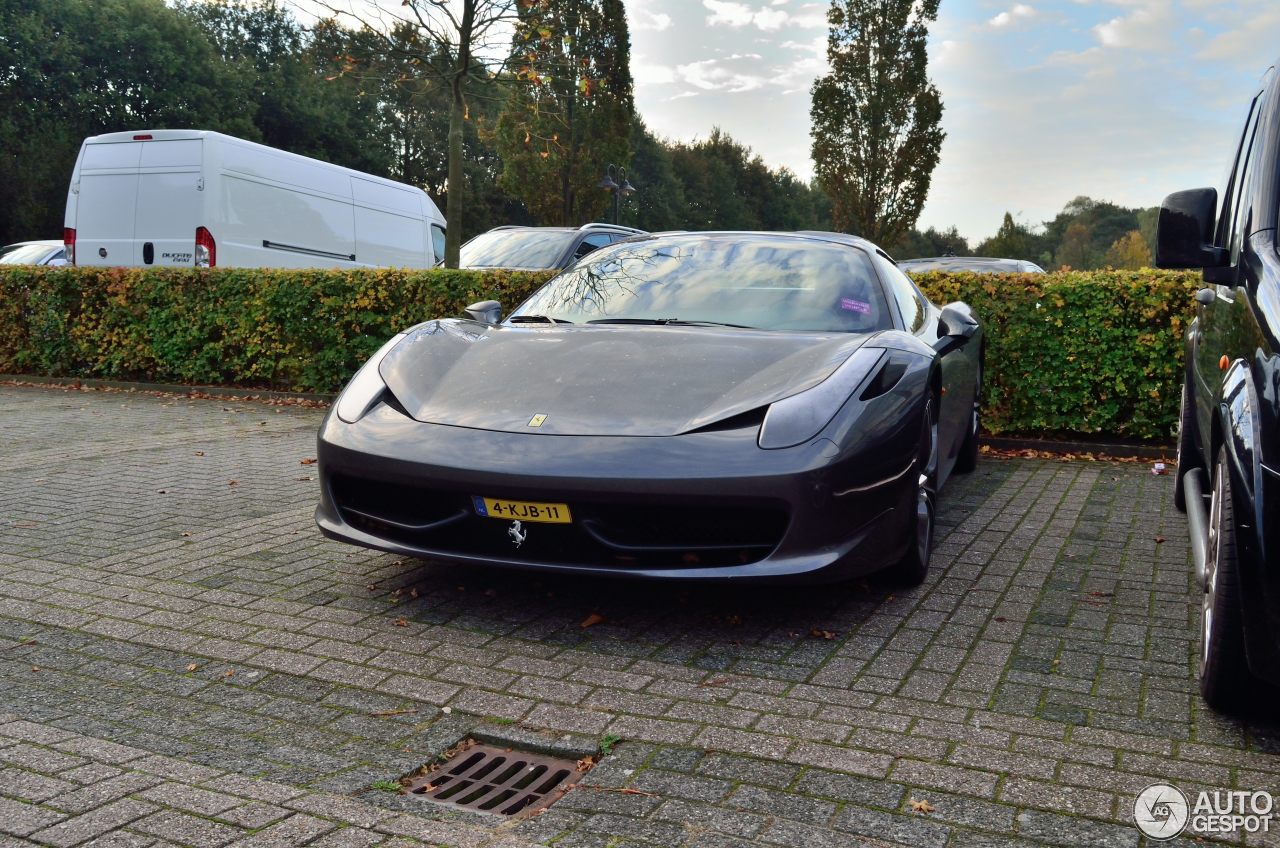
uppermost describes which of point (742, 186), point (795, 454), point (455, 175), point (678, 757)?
point (742, 186)

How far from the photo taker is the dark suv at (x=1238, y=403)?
2.56 meters

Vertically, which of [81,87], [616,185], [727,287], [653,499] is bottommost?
[653,499]

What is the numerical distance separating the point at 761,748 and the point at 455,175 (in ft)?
39.2

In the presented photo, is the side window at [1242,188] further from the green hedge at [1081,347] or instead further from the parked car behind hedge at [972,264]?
the parked car behind hedge at [972,264]

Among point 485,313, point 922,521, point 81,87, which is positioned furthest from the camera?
point 81,87

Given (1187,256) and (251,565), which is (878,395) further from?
(251,565)

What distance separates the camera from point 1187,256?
12.1 feet

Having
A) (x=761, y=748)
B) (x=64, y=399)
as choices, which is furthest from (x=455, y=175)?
(x=761, y=748)

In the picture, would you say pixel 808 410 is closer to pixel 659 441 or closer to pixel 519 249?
pixel 659 441

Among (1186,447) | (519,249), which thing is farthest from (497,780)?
(519,249)

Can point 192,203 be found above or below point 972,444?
above

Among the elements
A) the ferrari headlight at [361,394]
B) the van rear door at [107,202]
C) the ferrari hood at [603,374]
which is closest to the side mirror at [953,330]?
the ferrari hood at [603,374]

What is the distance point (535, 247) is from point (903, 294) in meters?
7.35

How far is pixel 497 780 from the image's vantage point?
8.79 feet
